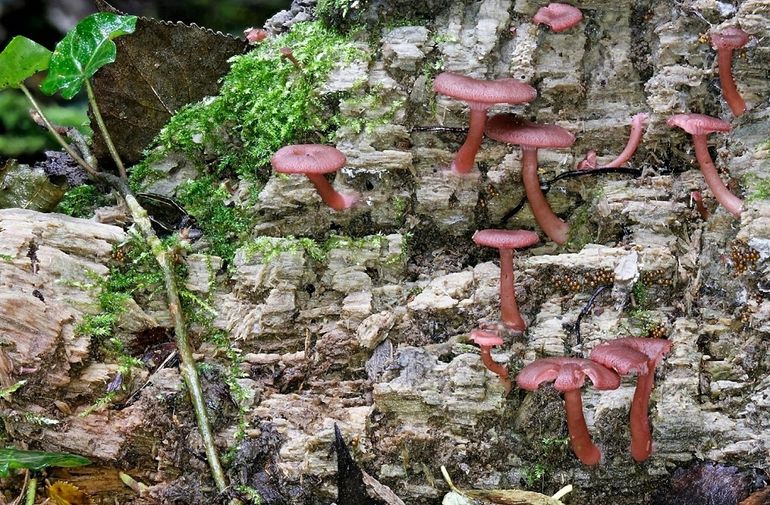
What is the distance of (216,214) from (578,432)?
1939mm

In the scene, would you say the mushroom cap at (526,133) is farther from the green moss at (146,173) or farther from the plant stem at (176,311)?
the green moss at (146,173)

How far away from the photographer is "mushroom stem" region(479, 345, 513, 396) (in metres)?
2.66

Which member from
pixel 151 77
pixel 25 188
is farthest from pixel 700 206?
pixel 25 188

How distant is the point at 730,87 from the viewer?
2.91 metres

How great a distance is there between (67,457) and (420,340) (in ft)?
4.66

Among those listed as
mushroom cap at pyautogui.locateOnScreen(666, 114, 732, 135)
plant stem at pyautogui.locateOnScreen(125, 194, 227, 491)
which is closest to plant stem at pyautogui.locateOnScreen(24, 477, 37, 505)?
plant stem at pyautogui.locateOnScreen(125, 194, 227, 491)

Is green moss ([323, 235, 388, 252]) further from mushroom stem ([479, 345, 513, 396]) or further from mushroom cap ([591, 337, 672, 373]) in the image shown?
mushroom cap ([591, 337, 672, 373])

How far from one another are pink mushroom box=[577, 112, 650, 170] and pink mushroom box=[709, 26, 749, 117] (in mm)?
333

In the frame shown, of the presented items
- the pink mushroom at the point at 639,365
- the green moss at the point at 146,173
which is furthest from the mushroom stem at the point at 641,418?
the green moss at the point at 146,173

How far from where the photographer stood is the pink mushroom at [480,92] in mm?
2730

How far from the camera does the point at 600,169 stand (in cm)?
309

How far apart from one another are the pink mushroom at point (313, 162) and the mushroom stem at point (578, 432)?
130 cm

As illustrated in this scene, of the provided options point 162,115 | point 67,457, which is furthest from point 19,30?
point 67,457

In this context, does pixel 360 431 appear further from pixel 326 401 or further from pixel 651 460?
pixel 651 460
